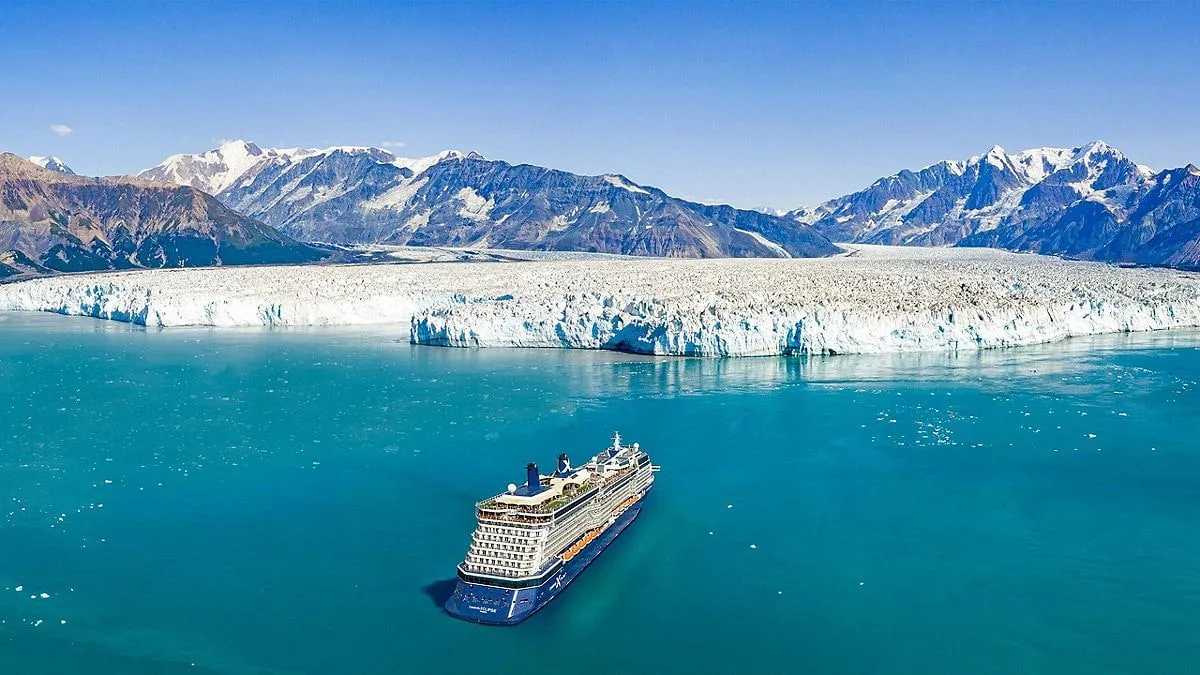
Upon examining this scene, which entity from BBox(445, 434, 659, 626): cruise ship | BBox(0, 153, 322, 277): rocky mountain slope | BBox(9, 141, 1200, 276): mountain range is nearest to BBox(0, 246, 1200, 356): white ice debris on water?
BBox(445, 434, 659, 626): cruise ship

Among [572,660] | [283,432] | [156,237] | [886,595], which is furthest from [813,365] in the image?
[156,237]

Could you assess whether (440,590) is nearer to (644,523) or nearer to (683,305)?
(644,523)

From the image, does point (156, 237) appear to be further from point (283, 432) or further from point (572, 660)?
point (572, 660)

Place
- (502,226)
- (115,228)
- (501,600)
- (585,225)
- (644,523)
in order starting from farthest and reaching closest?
(502,226)
(585,225)
(115,228)
(644,523)
(501,600)

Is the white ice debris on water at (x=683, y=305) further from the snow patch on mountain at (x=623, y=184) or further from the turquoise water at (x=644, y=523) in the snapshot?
the snow patch on mountain at (x=623, y=184)

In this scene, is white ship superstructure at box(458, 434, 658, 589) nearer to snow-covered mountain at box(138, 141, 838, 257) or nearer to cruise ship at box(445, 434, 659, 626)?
cruise ship at box(445, 434, 659, 626)

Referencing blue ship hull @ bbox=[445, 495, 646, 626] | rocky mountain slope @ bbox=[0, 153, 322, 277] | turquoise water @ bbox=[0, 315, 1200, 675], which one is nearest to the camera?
turquoise water @ bbox=[0, 315, 1200, 675]

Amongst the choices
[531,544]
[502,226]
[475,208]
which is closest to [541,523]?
[531,544]
